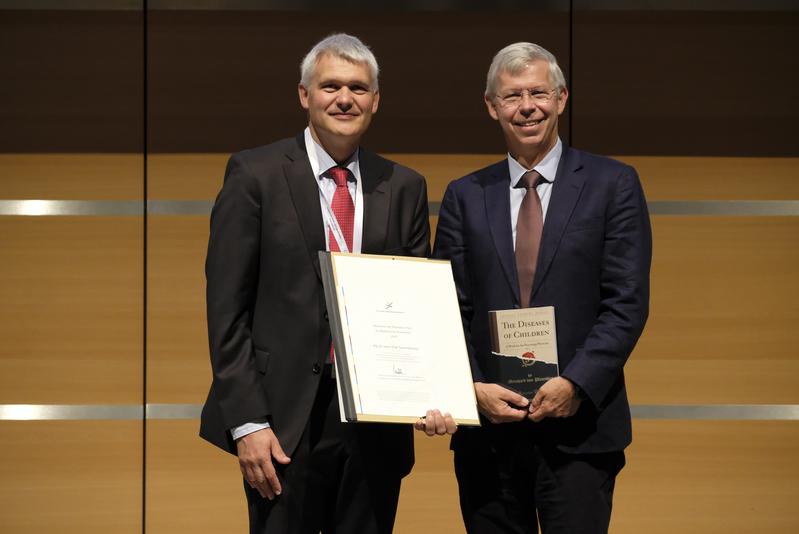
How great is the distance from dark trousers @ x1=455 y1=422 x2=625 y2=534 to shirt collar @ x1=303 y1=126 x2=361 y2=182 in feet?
2.32

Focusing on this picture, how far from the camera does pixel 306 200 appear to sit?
7.62 ft

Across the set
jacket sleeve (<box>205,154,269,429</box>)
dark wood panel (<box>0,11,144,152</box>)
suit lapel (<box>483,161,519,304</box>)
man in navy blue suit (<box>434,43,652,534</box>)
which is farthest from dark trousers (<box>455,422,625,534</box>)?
dark wood panel (<box>0,11,144,152</box>)

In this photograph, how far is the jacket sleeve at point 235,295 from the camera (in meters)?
2.23

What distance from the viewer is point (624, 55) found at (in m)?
3.90

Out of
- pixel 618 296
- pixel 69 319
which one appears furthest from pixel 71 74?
pixel 618 296

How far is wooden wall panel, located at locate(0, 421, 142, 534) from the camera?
12.7 ft

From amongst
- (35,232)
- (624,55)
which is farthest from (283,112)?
(624,55)

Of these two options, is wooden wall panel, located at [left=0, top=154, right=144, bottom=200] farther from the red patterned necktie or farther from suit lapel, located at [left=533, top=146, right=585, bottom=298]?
suit lapel, located at [left=533, top=146, right=585, bottom=298]

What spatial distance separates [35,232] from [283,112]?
1.05 metres

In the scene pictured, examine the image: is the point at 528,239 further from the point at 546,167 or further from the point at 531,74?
the point at 531,74

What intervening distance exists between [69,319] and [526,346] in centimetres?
217

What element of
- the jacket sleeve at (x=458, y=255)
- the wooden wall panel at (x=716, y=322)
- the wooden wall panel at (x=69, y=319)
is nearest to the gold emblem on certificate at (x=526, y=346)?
the jacket sleeve at (x=458, y=255)

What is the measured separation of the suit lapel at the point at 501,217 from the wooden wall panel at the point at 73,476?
6.44 feet

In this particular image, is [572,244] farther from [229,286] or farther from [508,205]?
[229,286]
